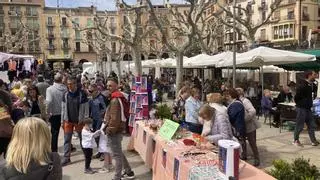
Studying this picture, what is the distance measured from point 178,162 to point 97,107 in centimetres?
426

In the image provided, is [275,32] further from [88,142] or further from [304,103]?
[88,142]

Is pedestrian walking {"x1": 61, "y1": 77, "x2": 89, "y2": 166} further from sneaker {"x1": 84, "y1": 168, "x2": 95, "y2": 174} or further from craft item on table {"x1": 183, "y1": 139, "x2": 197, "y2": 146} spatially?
craft item on table {"x1": 183, "y1": 139, "x2": 197, "y2": 146}

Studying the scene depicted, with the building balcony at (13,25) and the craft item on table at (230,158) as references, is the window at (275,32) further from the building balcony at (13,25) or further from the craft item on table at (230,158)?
the craft item on table at (230,158)

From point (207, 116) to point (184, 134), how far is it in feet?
2.48

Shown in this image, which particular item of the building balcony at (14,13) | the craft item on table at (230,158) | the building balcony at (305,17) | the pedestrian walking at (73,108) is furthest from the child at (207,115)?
the building balcony at (14,13)

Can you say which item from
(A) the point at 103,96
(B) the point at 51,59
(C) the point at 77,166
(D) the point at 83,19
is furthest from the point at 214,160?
(D) the point at 83,19

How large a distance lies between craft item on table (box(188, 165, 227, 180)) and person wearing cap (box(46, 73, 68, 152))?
481 centimetres

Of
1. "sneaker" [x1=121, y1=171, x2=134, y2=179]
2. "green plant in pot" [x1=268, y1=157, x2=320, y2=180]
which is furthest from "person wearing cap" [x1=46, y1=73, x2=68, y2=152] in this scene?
"green plant in pot" [x1=268, y1=157, x2=320, y2=180]

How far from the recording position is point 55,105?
8680mm

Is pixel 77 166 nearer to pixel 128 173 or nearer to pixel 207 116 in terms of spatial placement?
pixel 128 173

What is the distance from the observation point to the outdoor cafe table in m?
4.34

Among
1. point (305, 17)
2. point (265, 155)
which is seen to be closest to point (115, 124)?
point (265, 155)

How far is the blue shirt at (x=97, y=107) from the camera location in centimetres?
893

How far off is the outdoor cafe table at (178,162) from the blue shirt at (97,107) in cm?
134
